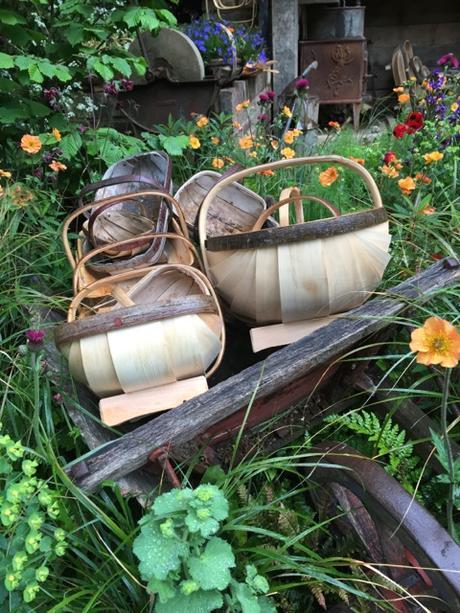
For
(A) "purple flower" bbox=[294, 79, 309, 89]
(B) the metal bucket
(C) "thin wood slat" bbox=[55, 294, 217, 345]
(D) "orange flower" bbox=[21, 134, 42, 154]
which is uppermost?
(B) the metal bucket

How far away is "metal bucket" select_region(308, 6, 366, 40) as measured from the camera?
4602 millimetres

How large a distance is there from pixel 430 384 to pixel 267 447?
0.47 metres

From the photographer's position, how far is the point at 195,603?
2.21 ft

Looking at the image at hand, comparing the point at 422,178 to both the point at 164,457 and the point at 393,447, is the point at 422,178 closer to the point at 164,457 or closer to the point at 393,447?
the point at 393,447

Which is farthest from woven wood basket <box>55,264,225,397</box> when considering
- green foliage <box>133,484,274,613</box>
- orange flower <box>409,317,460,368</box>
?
orange flower <box>409,317,460,368</box>

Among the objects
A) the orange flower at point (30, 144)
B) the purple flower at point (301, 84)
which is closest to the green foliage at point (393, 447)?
→ the orange flower at point (30, 144)

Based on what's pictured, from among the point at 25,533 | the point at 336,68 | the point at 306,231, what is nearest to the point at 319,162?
the point at 306,231

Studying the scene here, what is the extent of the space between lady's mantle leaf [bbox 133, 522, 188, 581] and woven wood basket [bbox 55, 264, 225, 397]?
0.34 meters

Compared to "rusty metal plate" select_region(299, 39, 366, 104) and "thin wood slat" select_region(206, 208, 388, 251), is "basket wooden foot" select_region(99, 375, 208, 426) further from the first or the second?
"rusty metal plate" select_region(299, 39, 366, 104)

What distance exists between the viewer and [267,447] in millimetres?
1079

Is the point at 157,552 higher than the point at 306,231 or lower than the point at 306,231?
lower

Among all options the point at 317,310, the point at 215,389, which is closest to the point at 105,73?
the point at 317,310

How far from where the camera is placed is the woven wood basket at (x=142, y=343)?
0.91 metres

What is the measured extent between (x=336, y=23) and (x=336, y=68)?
2.52 ft
